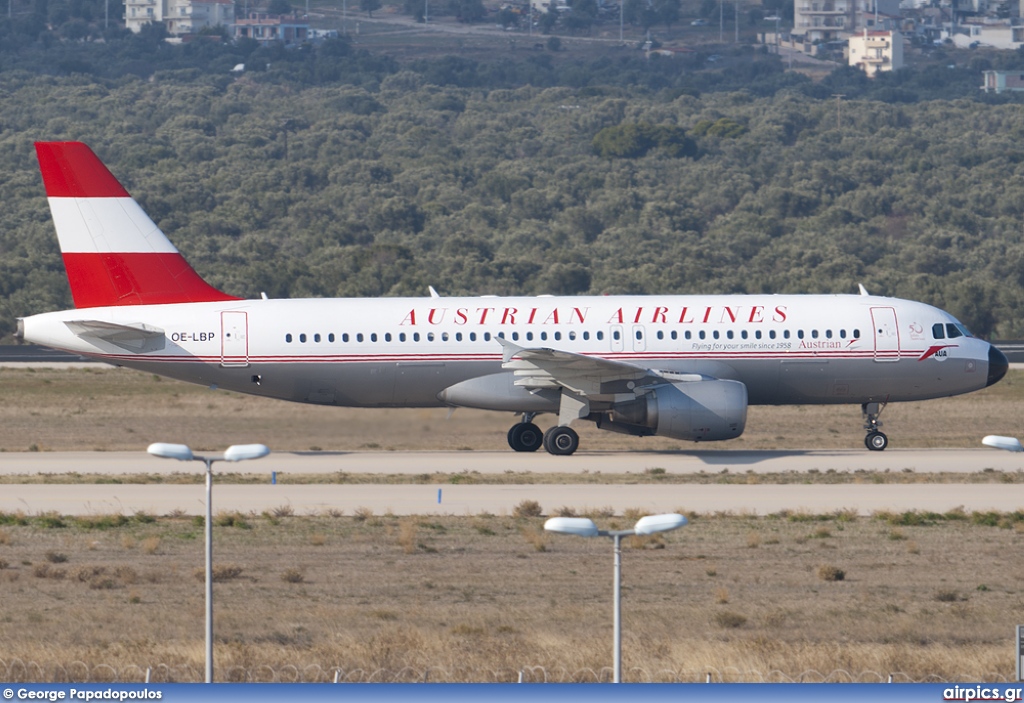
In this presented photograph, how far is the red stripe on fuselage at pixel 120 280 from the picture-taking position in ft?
130

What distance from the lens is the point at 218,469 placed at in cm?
3844

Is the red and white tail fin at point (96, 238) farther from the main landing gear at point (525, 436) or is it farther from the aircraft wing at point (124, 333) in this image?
the main landing gear at point (525, 436)

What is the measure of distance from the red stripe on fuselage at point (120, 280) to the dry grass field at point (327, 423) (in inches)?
168

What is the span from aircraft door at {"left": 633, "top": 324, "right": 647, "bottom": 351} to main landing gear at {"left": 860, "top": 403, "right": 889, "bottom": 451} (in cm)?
624

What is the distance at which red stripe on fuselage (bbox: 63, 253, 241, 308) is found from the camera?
130 ft

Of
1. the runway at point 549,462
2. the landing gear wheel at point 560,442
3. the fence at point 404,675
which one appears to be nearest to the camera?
the fence at point 404,675

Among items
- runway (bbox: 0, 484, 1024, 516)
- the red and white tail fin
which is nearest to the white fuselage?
the red and white tail fin

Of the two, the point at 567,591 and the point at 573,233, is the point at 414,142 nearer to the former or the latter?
the point at 573,233

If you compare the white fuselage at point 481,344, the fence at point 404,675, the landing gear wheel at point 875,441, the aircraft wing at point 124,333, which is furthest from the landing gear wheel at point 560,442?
the fence at point 404,675

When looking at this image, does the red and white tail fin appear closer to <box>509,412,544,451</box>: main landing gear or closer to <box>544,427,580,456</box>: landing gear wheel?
<box>509,412,544,451</box>: main landing gear

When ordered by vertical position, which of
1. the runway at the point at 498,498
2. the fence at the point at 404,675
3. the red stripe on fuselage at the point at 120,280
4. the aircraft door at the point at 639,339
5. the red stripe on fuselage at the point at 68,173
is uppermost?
the red stripe on fuselage at the point at 68,173

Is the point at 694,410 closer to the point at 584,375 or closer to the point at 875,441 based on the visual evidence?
the point at 584,375

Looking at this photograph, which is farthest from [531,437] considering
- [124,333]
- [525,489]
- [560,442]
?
[124,333]

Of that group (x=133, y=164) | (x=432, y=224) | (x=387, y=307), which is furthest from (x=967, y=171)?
(x=387, y=307)
